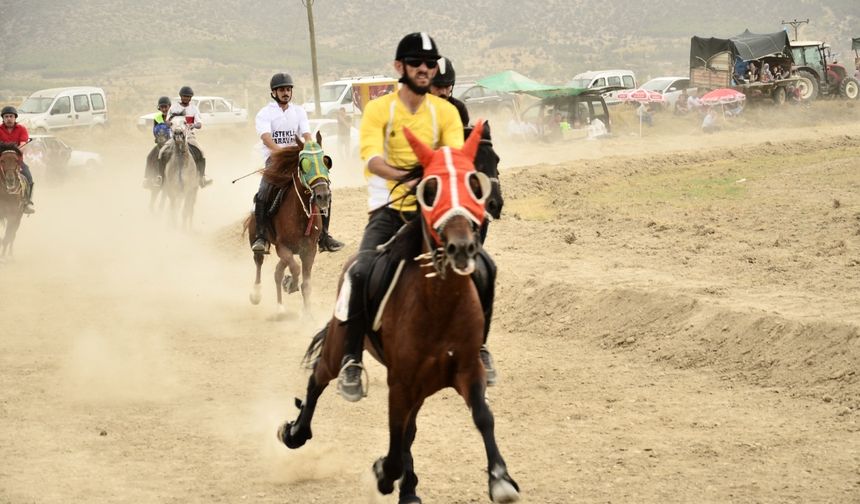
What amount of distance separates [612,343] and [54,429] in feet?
18.3

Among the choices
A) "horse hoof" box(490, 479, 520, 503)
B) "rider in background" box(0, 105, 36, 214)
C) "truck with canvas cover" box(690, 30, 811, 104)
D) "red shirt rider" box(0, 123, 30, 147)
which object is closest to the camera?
"horse hoof" box(490, 479, 520, 503)

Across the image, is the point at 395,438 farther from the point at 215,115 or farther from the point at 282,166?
the point at 215,115

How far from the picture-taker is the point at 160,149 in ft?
75.8

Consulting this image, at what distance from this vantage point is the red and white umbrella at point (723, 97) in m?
39.9

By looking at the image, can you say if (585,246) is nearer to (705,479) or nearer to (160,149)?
(705,479)

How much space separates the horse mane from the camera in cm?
1320

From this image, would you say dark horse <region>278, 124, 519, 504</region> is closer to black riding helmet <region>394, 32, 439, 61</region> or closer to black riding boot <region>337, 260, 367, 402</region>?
black riding boot <region>337, 260, 367, 402</region>

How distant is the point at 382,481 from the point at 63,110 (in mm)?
39980

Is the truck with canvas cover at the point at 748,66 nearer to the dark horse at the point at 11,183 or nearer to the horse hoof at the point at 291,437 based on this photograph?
the dark horse at the point at 11,183

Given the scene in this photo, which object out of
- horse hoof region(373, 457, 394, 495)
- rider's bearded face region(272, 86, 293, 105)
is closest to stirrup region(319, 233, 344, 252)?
rider's bearded face region(272, 86, 293, 105)

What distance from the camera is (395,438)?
6.21 m

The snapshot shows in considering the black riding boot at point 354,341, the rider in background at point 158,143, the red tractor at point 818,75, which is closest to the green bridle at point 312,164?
the black riding boot at point 354,341

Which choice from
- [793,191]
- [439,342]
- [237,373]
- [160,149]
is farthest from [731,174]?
[439,342]

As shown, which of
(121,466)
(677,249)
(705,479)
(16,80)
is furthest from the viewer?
(16,80)
